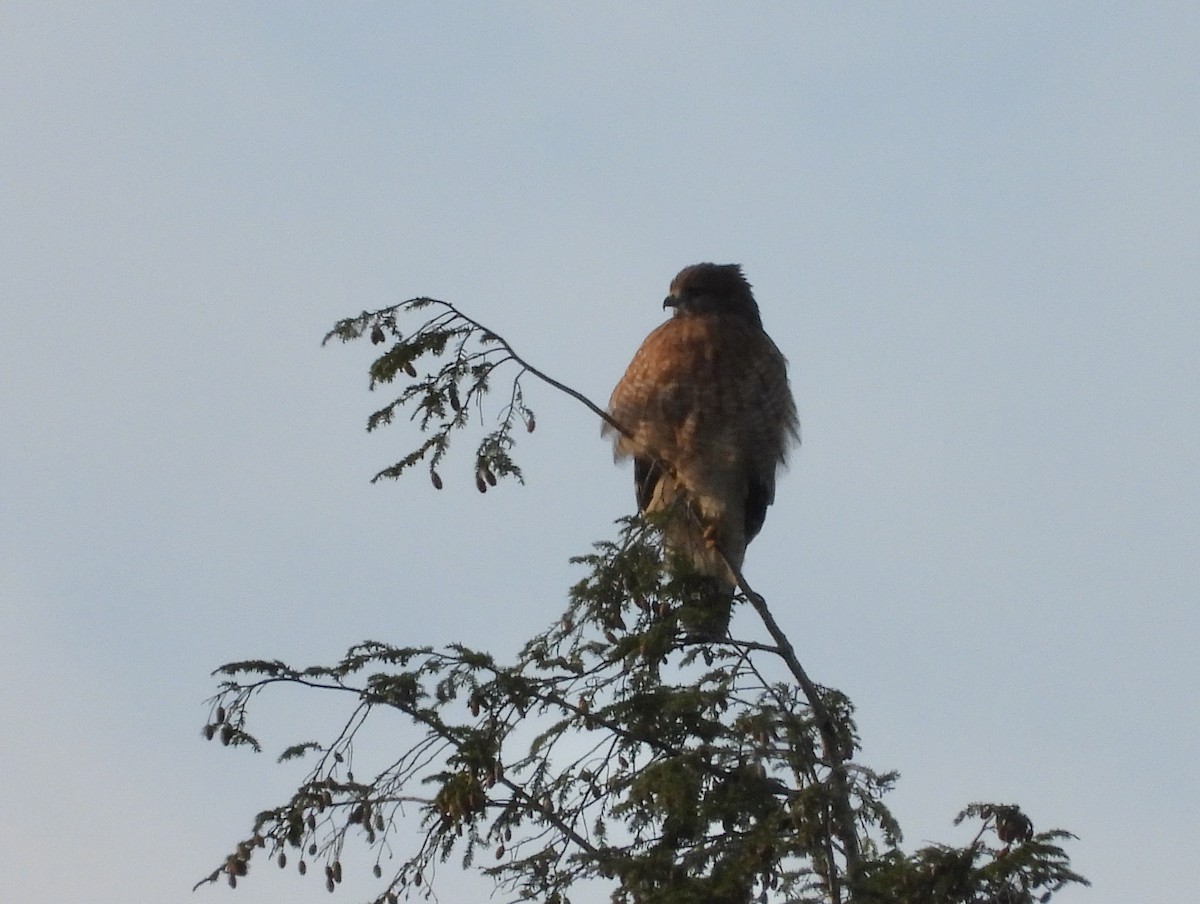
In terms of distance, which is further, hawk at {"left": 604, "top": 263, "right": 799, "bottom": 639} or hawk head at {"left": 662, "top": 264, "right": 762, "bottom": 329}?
hawk head at {"left": 662, "top": 264, "right": 762, "bottom": 329}

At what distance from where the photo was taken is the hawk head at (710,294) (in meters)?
8.73

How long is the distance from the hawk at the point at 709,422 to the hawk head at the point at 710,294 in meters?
0.12

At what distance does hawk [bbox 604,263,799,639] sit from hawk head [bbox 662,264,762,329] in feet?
0.39

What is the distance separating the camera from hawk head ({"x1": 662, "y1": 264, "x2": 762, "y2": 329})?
28.6 feet

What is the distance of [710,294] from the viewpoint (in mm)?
8797

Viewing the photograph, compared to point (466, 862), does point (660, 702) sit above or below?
above

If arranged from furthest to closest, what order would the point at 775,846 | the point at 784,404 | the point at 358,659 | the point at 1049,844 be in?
the point at 784,404 → the point at 358,659 → the point at 775,846 → the point at 1049,844

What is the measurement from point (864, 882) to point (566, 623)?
1821 mm

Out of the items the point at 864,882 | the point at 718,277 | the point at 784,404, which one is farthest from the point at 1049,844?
the point at 718,277

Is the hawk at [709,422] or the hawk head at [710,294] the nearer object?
the hawk at [709,422]

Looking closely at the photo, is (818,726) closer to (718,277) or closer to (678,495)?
(678,495)

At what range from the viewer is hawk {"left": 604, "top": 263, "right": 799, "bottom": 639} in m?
8.09

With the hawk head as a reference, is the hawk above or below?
below

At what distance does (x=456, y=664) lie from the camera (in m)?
5.70
